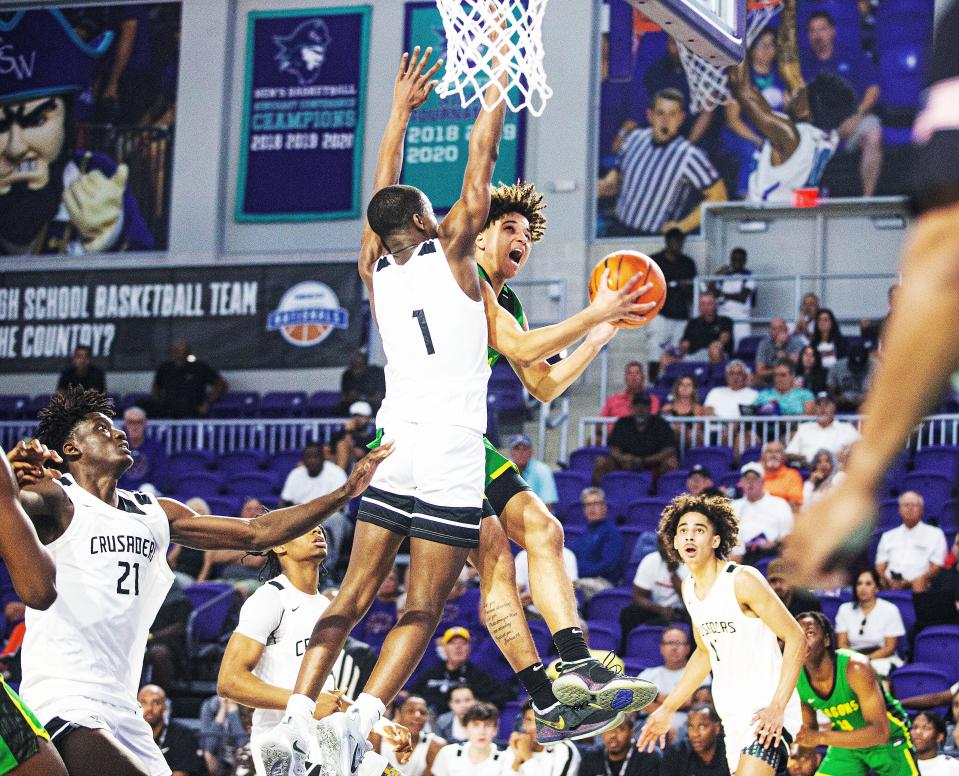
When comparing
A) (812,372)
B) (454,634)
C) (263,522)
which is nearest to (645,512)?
(812,372)

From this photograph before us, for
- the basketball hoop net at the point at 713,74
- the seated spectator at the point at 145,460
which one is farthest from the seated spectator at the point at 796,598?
the basketball hoop net at the point at 713,74

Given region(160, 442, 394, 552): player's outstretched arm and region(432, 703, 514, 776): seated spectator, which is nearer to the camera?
region(160, 442, 394, 552): player's outstretched arm

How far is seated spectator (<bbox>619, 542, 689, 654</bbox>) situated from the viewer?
10805mm

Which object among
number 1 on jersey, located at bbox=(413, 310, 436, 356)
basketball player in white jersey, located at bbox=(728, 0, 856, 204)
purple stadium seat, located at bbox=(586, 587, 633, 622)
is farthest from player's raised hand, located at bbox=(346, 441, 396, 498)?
basketball player in white jersey, located at bbox=(728, 0, 856, 204)

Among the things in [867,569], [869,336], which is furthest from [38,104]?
[867,569]

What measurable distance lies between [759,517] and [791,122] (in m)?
6.77

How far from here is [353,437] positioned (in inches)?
552

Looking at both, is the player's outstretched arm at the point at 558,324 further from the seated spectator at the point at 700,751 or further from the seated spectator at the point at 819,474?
the seated spectator at the point at 819,474

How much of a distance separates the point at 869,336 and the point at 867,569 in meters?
4.66

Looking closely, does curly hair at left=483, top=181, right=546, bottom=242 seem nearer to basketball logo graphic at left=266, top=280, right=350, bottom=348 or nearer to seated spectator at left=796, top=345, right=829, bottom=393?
seated spectator at left=796, top=345, right=829, bottom=393

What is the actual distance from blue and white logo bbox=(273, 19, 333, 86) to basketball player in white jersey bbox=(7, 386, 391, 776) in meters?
13.9

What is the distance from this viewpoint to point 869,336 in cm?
1467

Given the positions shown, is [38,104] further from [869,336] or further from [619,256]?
[619,256]

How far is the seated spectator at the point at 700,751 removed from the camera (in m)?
8.83
